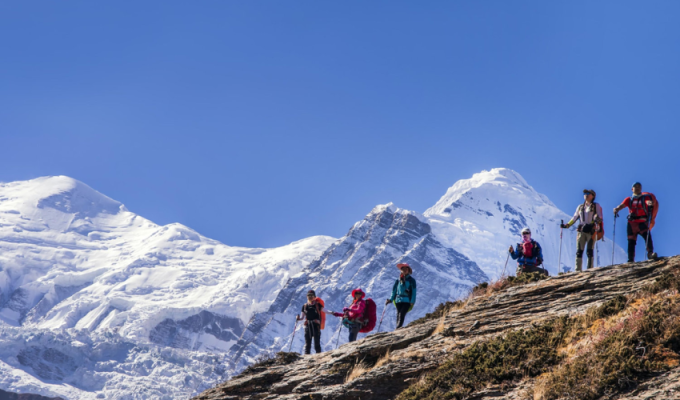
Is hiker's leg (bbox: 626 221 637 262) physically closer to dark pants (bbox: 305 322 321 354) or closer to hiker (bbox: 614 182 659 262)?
hiker (bbox: 614 182 659 262)

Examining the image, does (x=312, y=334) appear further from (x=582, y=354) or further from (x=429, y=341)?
(x=582, y=354)

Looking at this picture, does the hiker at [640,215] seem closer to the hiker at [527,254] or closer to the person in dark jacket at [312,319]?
the hiker at [527,254]

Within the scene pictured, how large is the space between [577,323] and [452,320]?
3914 millimetres

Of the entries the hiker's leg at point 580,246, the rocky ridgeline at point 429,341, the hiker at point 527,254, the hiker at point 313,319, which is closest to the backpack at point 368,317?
the hiker at point 313,319

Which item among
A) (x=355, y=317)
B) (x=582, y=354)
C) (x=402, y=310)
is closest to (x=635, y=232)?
(x=402, y=310)

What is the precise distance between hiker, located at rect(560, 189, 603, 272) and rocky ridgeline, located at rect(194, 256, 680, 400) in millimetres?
2272

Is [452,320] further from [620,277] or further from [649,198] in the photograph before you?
[649,198]

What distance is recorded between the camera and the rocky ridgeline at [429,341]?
45.0ft

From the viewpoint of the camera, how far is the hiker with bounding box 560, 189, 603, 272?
56.5ft

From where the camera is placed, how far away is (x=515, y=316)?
47.7 ft

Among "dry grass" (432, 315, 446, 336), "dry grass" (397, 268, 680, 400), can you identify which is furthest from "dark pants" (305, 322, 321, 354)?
"dry grass" (397, 268, 680, 400)

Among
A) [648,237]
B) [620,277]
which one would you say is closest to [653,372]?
[620,277]

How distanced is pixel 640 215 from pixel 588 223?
1390 millimetres

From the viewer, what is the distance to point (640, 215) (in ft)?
53.2
